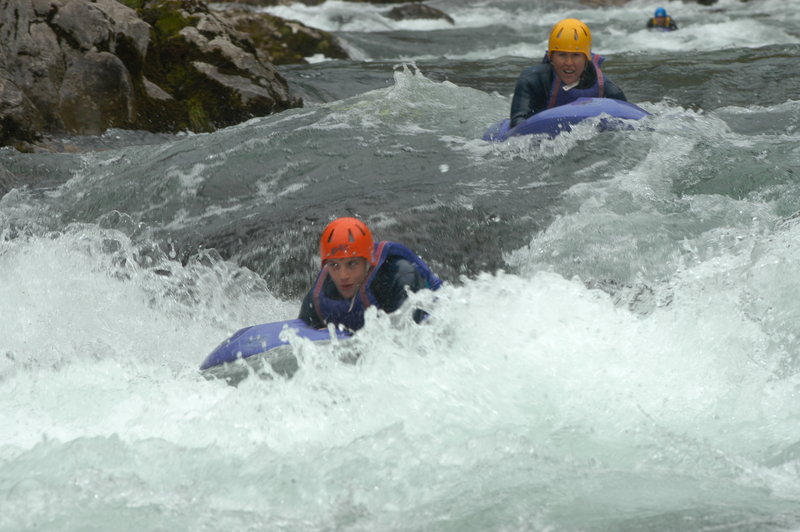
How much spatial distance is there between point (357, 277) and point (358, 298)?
0.40 feet

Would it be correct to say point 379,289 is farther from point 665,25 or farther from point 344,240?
point 665,25

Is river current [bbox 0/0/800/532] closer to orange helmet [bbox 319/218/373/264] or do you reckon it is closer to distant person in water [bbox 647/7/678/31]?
orange helmet [bbox 319/218/373/264]

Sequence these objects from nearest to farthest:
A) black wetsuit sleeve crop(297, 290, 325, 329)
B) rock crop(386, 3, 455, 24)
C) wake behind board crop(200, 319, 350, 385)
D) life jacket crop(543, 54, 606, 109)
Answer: wake behind board crop(200, 319, 350, 385) < black wetsuit sleeve crop(297, 290, 325, 329) < life jacket crop(543, 54, 606, 109) < rock crop(386, 3, 455, 24)

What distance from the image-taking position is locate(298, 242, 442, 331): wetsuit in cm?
579

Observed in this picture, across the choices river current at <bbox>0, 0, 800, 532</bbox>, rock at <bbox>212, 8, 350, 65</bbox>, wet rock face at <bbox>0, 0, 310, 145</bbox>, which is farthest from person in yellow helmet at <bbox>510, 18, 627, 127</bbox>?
rock at <bbox>212, 8, 350, 65</bbox>

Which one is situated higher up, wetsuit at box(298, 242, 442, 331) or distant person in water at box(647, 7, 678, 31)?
distant person in water at box(647, 7, 678, 31)

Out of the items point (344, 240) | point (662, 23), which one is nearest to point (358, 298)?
point (344, 240)

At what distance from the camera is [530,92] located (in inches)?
377

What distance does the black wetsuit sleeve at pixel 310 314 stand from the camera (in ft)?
19.7

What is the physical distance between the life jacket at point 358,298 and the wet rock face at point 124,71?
581 cm

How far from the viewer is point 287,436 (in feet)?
15.8

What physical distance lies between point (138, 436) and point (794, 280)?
348cm

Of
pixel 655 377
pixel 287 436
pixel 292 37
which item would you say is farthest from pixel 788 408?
pixel 292 37

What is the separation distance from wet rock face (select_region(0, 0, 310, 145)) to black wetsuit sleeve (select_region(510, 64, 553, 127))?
12.3 feet
